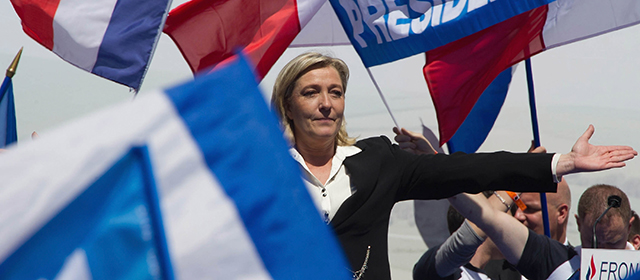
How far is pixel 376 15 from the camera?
3367 millimetres

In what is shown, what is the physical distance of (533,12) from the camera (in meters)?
3.40

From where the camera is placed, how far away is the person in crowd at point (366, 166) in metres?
1.79

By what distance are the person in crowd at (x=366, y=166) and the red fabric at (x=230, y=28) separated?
4.04 ft

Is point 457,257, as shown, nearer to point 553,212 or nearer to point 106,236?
point 553,212

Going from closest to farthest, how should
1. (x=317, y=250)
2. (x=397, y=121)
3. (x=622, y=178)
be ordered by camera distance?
(x=317, y=250) → (x=622, y=178) → (x=397, y=121)

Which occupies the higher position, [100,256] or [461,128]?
[100,256]

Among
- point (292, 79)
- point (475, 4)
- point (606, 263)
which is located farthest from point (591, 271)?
point (475, 4)

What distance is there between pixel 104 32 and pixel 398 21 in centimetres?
143

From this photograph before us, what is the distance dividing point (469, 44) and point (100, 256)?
9.45 feet

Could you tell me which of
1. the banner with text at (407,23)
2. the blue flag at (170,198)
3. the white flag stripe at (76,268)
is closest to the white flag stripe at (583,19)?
the banner with text at (407,23)

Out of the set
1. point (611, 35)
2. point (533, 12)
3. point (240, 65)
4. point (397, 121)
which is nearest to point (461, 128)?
point (397, 121)

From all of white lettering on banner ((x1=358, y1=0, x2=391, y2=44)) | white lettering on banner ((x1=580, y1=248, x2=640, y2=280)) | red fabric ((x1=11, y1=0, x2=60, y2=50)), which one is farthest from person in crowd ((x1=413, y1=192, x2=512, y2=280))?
red fabric ((x1=11, y1=0, x2=60, y2=50))

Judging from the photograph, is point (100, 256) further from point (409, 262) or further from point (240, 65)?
point (409, 262)

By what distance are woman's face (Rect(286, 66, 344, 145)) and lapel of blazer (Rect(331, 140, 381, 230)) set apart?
0.11 m
